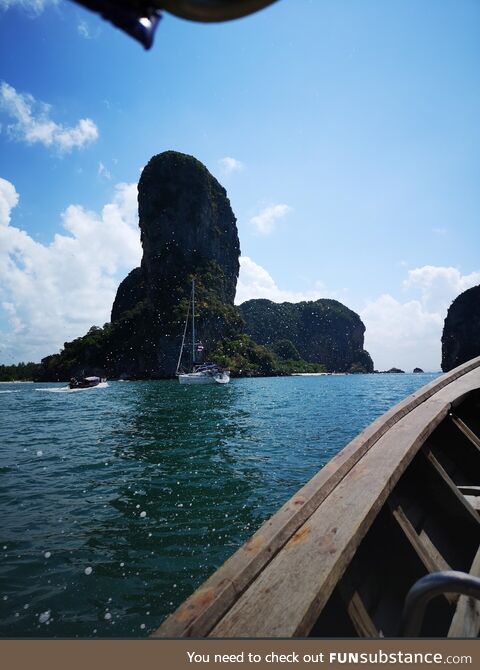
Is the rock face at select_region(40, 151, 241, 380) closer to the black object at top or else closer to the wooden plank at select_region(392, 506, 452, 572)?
the wooden plank at select_region(392, 506, 452, 572)

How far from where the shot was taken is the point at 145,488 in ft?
23.9

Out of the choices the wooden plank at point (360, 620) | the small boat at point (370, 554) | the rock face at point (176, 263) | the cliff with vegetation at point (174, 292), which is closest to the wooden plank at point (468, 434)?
the small boat at point (370, 554)

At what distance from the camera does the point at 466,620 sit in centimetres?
178

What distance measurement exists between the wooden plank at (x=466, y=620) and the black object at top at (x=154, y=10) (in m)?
2.61

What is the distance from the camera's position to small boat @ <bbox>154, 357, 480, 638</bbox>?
124cm

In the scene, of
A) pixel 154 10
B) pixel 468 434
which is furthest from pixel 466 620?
pixel 154 10

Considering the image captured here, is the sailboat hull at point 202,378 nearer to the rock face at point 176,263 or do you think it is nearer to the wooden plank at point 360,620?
the rock face at point 176,263

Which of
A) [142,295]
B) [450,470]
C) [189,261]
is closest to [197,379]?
[450,470]

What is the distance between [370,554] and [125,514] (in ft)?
16.0

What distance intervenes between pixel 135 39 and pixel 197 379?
185 ft

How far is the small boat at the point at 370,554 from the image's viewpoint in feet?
4.07

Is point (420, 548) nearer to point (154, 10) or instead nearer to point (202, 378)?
point (154, 10)

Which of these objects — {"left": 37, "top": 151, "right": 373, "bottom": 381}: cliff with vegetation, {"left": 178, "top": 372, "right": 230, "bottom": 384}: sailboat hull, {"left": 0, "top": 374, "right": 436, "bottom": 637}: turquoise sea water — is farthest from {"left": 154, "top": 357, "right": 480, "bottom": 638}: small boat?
{"left": 37, "top": 151, "right": 373, "bottom": 381}: cliff with vegetation
